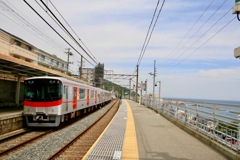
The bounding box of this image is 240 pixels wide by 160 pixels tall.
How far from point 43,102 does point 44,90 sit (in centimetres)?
62

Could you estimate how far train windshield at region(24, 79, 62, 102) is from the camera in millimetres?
13422

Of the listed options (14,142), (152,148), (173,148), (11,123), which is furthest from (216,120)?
(11,123)

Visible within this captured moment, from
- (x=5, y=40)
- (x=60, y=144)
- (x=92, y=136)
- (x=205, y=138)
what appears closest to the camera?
(x=205, y=138)

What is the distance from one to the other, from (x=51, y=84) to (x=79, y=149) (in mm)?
5414

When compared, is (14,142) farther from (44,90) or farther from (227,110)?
(227,110)

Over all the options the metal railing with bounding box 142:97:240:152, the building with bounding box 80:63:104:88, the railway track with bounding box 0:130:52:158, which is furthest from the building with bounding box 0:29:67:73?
the metal railing with bounding box 142:97:240:152

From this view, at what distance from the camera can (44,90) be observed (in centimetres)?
1352

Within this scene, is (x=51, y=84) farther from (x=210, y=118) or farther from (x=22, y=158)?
(x=210, y=118)

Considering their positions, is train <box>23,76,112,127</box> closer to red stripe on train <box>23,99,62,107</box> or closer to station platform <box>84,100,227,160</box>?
red stripe on train <box>23,99,62,107</box>

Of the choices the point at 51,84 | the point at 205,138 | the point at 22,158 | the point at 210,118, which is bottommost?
the point at 22,158

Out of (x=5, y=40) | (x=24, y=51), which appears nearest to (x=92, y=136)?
(x=5, y=40)

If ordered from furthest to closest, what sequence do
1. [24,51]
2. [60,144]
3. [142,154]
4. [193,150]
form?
[24,51] → [60,144] → [193,150] → [142,154]

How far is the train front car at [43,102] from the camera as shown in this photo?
13.2 meters

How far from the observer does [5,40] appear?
37562 millimetres
